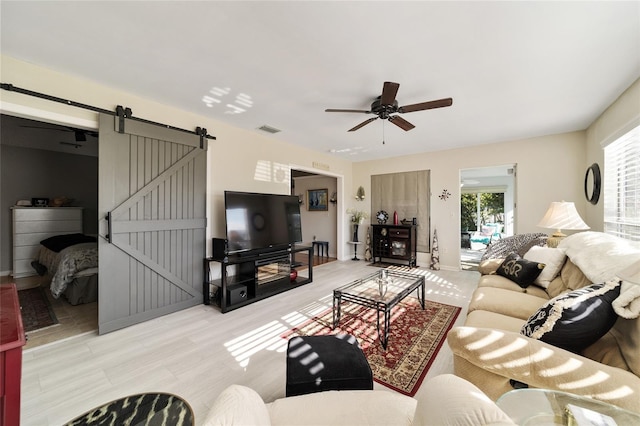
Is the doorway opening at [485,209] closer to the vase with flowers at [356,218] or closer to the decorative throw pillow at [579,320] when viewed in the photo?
the vase with flowers at [356,218]

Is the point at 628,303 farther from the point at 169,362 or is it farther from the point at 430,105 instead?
the point at 169,362

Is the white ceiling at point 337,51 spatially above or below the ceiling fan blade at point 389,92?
above

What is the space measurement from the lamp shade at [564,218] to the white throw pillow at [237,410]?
13.1ft

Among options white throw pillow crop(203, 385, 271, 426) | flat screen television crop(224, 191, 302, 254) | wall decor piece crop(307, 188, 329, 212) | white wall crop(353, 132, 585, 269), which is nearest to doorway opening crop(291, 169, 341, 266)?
wall decor piece crop(307, 188, 329, 212)

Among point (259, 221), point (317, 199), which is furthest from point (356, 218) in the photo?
point (259, 221)

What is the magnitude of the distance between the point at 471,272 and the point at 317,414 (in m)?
5.20

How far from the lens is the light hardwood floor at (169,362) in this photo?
5.65 ft

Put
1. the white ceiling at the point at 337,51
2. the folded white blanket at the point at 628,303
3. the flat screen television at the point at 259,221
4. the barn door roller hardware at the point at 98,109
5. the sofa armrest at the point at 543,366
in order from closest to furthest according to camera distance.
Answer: the sofa armrest at the point at 543,366 → the folded white blanket at the point at 628,303 → the white ceiling at the point at 337,51 → the barn door roller hardware at the point at 98,109 → the flat screen television at the point at 259,221

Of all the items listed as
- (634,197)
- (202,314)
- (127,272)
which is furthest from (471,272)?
(127,272)

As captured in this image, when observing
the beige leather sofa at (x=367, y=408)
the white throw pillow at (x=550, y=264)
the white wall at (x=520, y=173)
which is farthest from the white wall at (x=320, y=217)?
the beige leather sofa at (x=367, y=408)

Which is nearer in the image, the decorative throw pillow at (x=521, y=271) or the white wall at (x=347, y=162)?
the white wall at (x=347, y=162)

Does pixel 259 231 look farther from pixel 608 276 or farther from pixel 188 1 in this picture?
pixel 608 276

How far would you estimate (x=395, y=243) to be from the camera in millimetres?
5801

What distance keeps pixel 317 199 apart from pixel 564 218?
5129 mm
